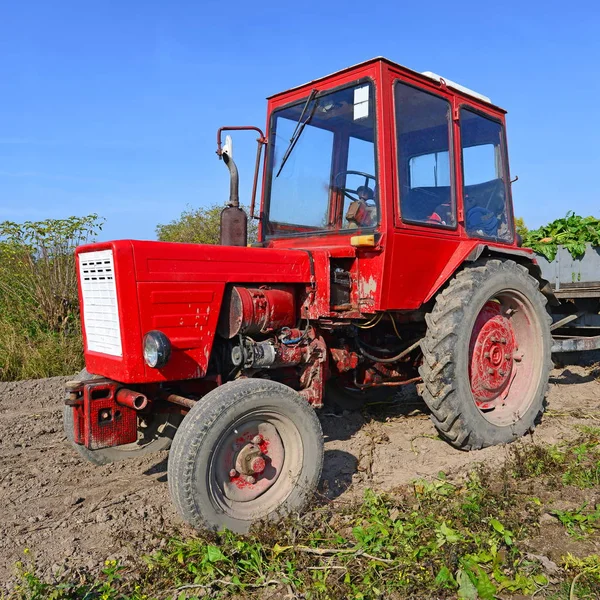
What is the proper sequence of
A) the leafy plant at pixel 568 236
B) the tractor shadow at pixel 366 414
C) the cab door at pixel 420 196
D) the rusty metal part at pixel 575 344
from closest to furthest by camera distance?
the cab door at pixel 420 196 < the tractor shadow at pixel 366 414 < the rusty metal part at pixel 575 344 < the leafy plant at pixel 568 236

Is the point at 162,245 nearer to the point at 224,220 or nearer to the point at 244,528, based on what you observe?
the point at 224,220

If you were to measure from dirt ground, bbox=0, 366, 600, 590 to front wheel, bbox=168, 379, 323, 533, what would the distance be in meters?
0.24

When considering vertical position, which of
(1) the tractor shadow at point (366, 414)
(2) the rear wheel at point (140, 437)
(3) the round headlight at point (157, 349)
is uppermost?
(3) the round headlight at point (157, 349)

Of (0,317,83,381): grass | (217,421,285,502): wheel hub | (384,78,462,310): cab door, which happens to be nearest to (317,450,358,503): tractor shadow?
(217,421,285,502): wheel hub

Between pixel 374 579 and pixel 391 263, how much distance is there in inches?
79.2

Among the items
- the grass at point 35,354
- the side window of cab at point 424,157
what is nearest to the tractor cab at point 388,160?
the side window of cab at point 424,157

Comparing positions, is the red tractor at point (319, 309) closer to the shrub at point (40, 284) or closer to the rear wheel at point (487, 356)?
the rear wheel at point (487, 356)

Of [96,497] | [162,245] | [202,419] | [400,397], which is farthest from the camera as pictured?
[400,397]

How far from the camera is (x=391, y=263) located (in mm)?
3936

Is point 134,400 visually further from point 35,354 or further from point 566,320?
point 35,354

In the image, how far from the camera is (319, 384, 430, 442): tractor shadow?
194 inches

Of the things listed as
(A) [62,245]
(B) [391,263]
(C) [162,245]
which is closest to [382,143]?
Result: (B) [391,263]

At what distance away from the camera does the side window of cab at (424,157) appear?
4.08 metres

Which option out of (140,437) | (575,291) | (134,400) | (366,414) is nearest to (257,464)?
(134,400)
